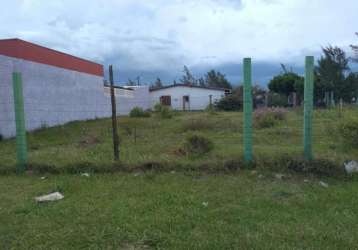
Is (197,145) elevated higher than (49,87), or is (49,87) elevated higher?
(49,87)

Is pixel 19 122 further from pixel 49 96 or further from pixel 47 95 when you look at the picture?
pixel 49 96

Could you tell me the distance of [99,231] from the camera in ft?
11.7

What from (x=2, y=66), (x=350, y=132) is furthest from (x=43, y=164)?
(x=2, y=66)

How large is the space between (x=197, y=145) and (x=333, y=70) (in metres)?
34.9

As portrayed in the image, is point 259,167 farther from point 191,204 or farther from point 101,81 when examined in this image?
point 101,81

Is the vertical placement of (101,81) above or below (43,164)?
above

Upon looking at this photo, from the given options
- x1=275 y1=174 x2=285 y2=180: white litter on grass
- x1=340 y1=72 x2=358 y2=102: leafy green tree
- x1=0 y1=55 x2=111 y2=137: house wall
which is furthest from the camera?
x1=340 y1=72 x2=358 y2=102: leafy green tree

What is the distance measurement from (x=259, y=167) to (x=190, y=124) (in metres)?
6.68

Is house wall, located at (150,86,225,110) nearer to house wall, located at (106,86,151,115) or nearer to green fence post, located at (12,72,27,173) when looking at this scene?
house wall, located at (106,86,151,115)

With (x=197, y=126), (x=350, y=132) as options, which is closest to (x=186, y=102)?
(x=197, y=126)

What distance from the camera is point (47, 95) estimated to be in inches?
623

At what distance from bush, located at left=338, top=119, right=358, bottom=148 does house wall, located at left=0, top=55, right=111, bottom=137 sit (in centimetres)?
1031

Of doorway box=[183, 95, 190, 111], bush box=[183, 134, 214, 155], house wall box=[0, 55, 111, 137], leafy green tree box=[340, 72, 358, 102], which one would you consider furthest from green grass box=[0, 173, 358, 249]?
leafy green tree box=[340, 72, 358, 102]

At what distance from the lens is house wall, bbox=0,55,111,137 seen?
488 inches
